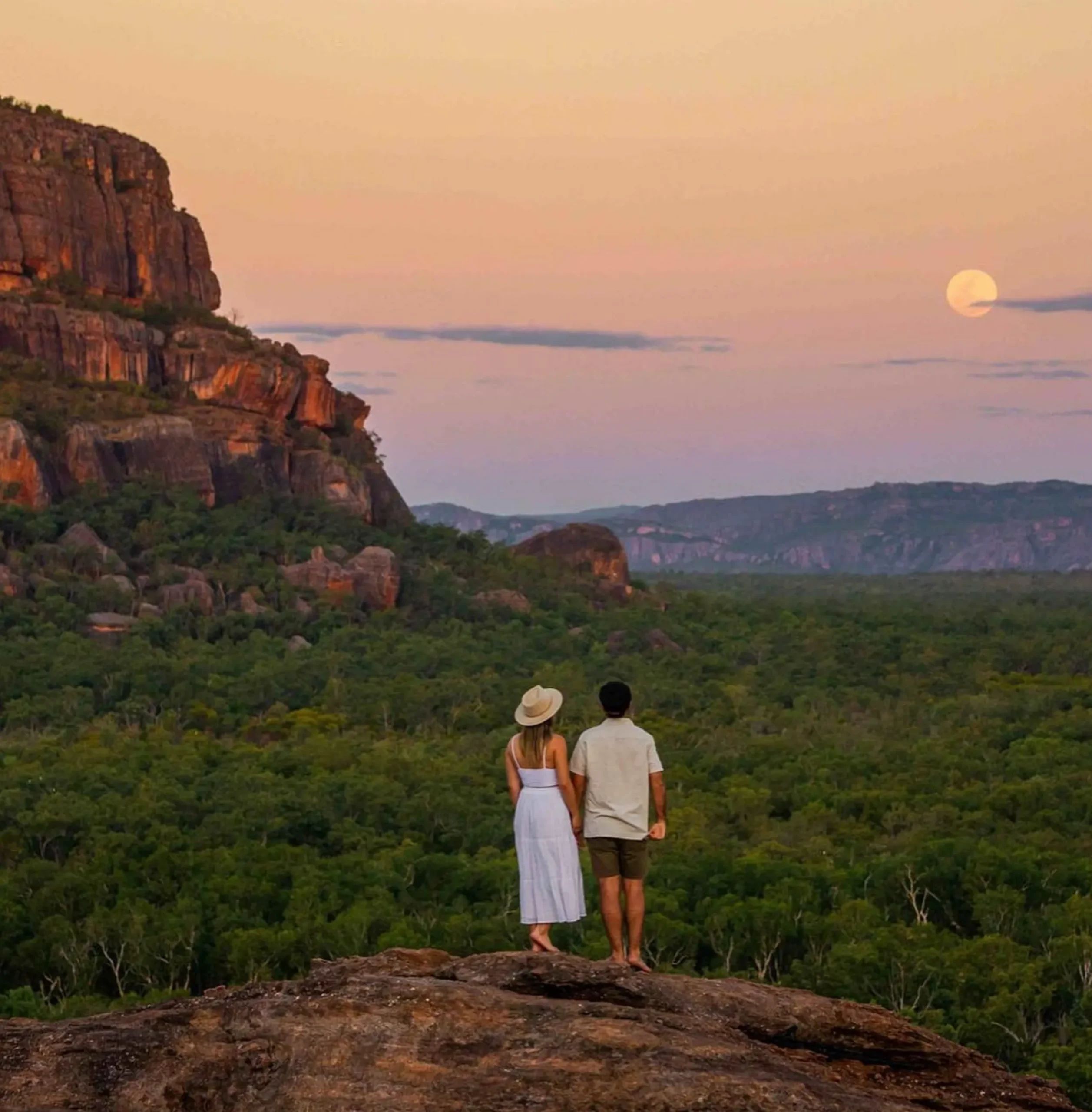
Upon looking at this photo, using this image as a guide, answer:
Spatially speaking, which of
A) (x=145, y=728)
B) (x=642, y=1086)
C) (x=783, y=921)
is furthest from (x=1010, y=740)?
(x=642, y=1086)

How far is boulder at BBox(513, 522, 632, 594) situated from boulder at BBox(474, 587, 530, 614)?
12.5 meters

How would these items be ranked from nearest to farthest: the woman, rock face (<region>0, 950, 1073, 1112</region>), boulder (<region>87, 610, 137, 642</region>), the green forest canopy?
1. rock face (<region>0, 950, 1073, 1112</region>)
2. the woman
3. the green forest canopy
4. boulder (<region>87, 610, 137, 642</region>)

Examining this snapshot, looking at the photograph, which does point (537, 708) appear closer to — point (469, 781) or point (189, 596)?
point (469, 781)

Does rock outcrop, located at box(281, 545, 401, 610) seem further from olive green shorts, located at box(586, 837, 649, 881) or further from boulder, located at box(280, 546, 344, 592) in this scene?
olive green shorts, located at box(586, 837, 649, 881)

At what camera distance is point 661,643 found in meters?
89.7

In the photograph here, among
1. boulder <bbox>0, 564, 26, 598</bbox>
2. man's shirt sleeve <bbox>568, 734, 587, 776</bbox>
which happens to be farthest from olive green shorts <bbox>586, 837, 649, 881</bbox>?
boulder <bbox>0, 564, 26, 598</bbox>

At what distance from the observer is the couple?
442 inches

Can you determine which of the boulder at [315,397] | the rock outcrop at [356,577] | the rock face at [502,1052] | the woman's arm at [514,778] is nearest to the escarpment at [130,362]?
the boulder at [315,397]

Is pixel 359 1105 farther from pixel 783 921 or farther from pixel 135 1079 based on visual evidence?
pixel 783 921

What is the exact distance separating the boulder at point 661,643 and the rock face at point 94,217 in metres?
37.3

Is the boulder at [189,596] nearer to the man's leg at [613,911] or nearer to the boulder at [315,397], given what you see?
the boulder at [315,397]

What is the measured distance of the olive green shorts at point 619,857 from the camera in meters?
11.3

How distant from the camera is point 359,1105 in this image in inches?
332

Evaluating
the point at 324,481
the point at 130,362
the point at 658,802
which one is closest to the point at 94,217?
the point at 130,362
